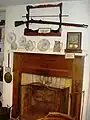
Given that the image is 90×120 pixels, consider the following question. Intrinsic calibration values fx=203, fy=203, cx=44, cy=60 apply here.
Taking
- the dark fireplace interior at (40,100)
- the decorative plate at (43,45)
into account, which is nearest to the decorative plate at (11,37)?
the decorative plate at (43,45)

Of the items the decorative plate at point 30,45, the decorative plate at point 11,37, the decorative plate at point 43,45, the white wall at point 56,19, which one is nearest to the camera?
the white wall at point 56,19

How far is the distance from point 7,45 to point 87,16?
1525mm

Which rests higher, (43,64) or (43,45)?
(43,45)

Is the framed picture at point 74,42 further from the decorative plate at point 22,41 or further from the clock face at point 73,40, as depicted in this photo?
the decorative plate at point 22,41

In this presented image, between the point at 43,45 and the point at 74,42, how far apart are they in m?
0.52

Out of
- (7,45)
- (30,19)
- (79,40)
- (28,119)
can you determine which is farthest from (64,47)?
(28,119)

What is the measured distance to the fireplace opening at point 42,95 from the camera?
3239 mm

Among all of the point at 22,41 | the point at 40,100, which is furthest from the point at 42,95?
the point at 22,41

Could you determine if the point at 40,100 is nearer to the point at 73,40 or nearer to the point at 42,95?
the point at 42,95

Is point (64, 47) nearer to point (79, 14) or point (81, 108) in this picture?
point (79, 14)

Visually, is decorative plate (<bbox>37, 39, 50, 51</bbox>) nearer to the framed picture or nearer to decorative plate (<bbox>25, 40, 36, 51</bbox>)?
decorative plate (<bbox>25, 40, 36, 51</bbox>)

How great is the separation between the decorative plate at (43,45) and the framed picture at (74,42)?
34 cm

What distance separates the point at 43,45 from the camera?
3.38 meters

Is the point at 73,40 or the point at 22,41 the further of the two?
the point at 22,41
